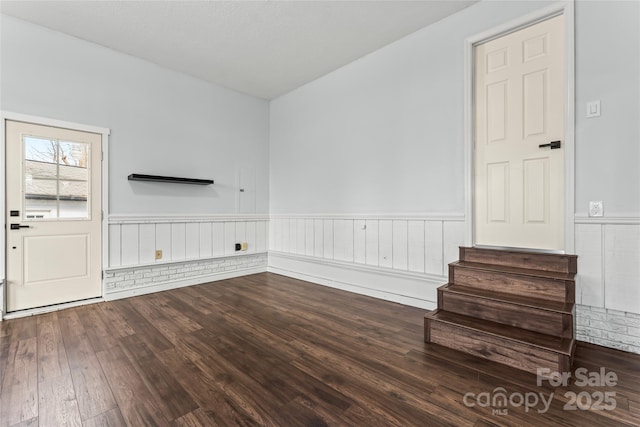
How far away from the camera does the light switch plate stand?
220cm

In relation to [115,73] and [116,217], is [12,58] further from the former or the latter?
[116,217]

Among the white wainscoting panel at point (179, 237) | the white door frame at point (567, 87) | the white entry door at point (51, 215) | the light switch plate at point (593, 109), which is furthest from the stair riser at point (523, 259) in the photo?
the white entry door at point (51, 215)

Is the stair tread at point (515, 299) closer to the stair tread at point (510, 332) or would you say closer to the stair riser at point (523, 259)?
the stair tread at point (510, 332)

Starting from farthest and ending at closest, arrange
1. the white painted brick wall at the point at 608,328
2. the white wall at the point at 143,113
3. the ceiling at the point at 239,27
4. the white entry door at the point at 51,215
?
the white wall at the point at 143,113 < the white entry door at the point at 51,215 < the ceiling at the point at 239,27 < the white painted brick wall at the point at 608,328

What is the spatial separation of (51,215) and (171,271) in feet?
4.62

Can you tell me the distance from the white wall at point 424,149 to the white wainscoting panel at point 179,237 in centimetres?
44

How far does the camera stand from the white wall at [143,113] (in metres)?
3.02

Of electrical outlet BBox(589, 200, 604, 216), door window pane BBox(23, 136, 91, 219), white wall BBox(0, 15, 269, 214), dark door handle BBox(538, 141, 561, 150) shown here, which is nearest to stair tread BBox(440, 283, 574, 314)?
electrical outlet BBox(589, 200, 604, 216)

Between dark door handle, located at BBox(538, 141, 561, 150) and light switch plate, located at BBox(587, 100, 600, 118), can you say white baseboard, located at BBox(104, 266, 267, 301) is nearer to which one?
dark door handle, located at BBox(538, 141, 561, 150)

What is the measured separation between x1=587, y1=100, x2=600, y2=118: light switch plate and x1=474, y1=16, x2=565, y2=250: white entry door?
0.17 metres

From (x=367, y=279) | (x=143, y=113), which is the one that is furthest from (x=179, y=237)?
(x=367, y=279)

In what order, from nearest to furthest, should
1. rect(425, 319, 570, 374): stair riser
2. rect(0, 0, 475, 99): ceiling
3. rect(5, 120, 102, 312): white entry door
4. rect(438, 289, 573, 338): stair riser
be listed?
rect(425, 319, 570, 374): stair riser → rect(438, 289, 573, 338): stair riser → rect(0, 0, 475, 99): ceiling → rect(5, 120, 102, 312): white entry door

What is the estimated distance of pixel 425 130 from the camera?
3.12 m

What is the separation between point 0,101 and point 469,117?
447cm
